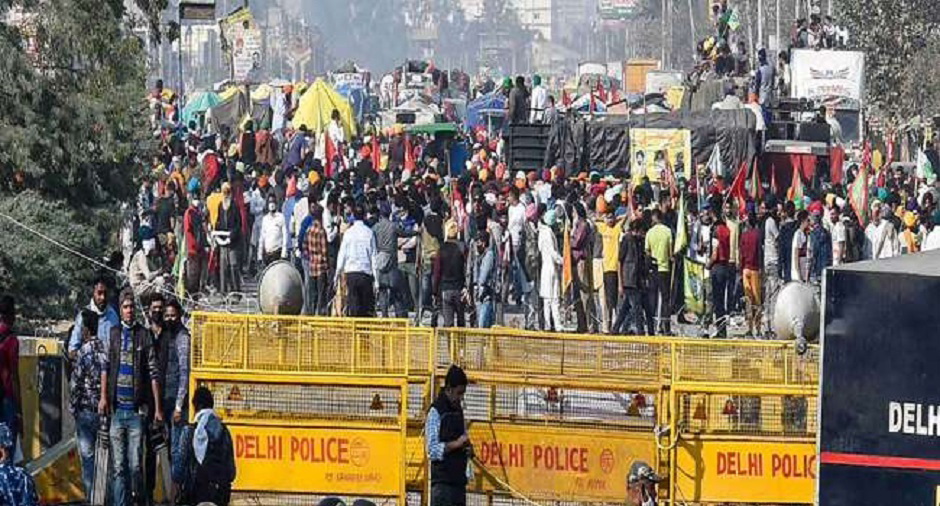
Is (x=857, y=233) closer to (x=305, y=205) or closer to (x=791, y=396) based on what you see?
(x=305, y=205)

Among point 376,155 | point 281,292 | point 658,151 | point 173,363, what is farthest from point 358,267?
point 376,155

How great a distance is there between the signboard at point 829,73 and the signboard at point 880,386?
38.9 m

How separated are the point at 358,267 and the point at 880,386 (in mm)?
14652

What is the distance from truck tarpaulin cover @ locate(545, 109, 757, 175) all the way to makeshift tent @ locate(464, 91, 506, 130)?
16497mm

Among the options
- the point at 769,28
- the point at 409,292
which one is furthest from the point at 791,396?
the point at 769,28

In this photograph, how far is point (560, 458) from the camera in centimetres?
1666

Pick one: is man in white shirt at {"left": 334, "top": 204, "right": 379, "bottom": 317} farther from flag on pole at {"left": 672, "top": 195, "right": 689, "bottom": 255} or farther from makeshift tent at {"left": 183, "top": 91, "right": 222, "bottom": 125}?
makeshift tent at {"left": 183, "top": 91, "right": 222, "bottom": 125}

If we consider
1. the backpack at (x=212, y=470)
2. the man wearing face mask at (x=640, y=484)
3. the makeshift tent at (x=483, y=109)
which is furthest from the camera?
the makeshift tent at (x=483, y=109)

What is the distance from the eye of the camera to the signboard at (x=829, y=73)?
50594mm

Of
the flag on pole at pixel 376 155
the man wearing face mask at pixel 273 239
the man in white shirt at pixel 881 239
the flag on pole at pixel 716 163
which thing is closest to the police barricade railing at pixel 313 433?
the man in white shirt at pixel 881 239

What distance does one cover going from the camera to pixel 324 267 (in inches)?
1097

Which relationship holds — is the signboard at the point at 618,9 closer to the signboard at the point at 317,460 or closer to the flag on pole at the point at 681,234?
the flag on pole at the point at 681,234

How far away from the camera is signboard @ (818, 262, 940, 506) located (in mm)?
11617

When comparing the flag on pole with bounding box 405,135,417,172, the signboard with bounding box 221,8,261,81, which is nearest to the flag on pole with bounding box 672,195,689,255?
the flag on pole with bounding box 405,135,417,172
